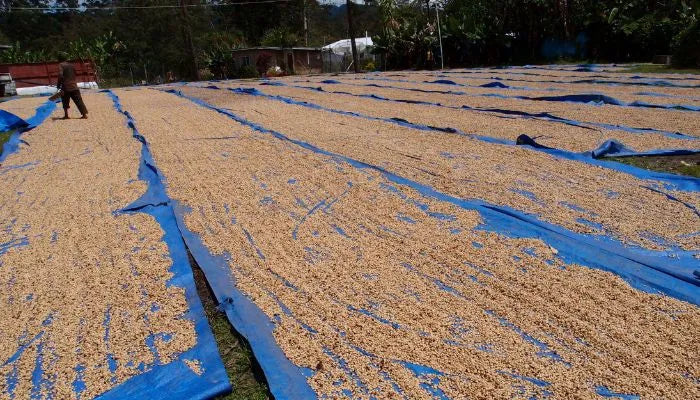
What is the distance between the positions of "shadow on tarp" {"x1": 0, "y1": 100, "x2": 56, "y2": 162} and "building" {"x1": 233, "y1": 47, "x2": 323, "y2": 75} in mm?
20392

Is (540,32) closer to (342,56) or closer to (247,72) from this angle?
(342,56)

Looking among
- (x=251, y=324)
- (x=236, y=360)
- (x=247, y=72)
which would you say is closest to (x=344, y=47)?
(x=247, y=72)

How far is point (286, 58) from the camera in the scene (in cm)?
3188

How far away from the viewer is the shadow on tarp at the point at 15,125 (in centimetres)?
711

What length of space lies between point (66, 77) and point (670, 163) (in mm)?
9600

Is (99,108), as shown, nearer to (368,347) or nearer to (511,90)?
(511,90)

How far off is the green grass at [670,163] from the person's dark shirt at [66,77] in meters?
9.07

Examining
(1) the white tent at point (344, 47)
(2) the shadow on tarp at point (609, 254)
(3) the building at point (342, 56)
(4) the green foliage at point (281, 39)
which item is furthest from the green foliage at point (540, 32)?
(2) the shadow on tarp at point (609, 254)

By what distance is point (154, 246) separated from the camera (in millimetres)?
3434

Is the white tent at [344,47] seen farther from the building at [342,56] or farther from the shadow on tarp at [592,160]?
the shadow on tarp at [592,160]

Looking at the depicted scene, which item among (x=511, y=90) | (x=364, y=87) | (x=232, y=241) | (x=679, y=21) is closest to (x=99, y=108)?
(x=364, y=87)

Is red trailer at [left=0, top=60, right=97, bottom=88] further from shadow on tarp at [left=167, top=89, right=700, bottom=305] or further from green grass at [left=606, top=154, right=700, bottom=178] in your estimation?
shadow on tarp at [left=167, top=89, right=700, bottom=305]

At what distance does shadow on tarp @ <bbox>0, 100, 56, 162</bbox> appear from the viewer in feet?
23.3

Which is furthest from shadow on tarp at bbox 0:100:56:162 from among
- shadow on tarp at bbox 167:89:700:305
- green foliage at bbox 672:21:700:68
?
green foliage at bbox 672:21:700:68
